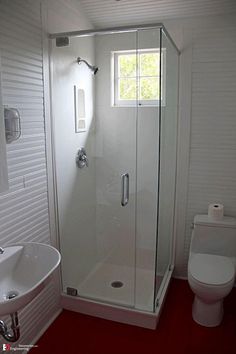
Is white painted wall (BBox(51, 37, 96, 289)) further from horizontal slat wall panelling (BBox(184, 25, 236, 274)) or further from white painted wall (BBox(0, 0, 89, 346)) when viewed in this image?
horizontal slat wall panelling (BBox(184, 25, 236, 274))

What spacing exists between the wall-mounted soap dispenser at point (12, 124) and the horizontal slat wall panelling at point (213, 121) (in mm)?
1635

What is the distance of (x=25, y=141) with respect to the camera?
2.01 metres

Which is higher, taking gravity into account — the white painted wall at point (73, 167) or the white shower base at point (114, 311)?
the white painted wall at point (73, 167)

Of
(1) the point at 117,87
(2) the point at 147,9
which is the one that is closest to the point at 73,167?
(1) the point at 117,87

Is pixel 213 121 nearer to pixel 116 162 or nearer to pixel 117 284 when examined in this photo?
pixel 116 162

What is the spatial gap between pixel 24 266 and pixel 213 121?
2.01 metres

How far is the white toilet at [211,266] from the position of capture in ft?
7.41

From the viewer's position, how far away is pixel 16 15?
1.86 meters

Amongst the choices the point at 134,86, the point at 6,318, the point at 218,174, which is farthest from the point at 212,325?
the point at 134,86

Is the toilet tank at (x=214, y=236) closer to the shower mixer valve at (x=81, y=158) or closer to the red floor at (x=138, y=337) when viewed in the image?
the red floor at (x=138, y=337)

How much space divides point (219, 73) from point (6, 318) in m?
2.51

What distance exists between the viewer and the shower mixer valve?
2668 millimetres

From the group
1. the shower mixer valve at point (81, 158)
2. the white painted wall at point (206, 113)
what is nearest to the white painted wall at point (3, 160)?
the shower mixer valve at point (81, 158)

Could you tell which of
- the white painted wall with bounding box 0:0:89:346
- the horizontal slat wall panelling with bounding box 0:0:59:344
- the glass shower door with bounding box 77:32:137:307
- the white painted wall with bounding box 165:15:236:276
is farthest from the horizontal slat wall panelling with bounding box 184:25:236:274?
the horizontal slat wall panelling with bounding box 0:0:59:344
